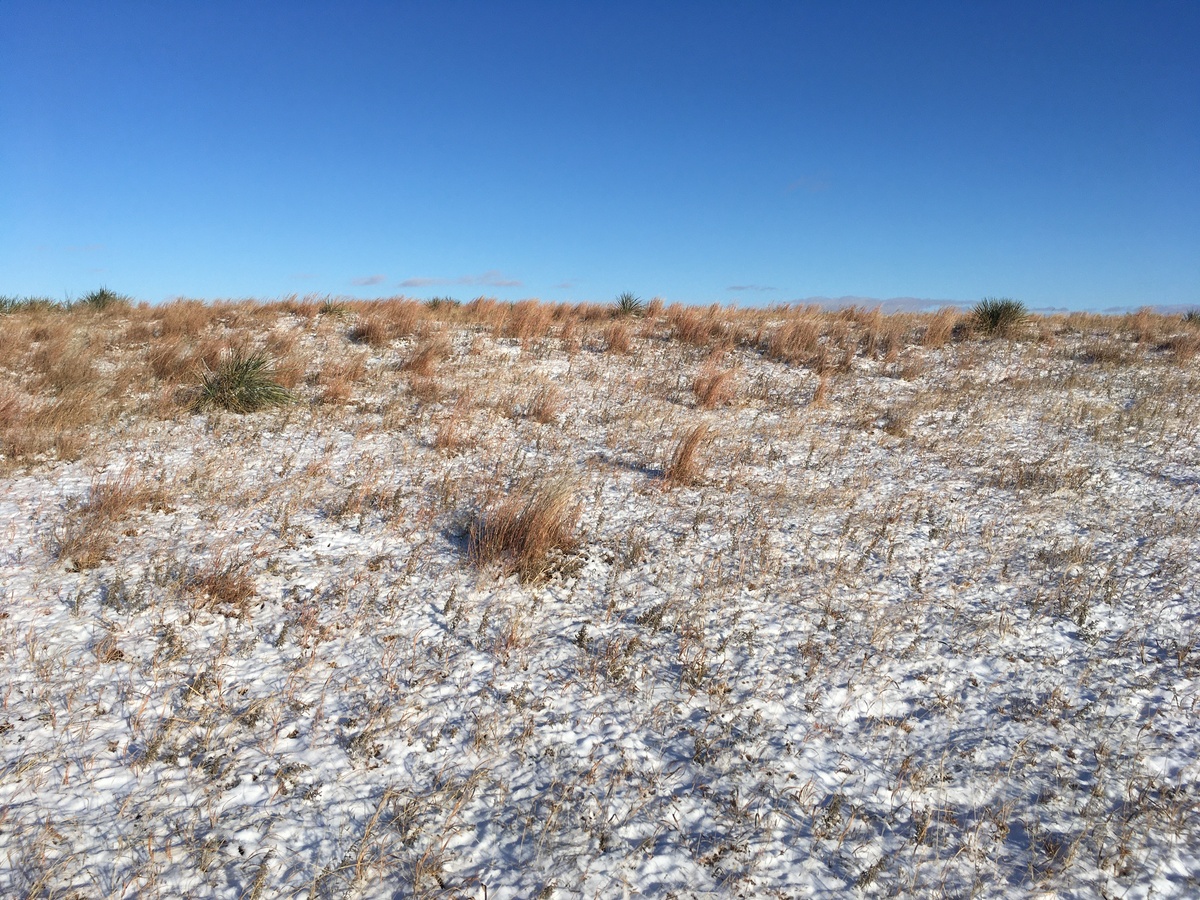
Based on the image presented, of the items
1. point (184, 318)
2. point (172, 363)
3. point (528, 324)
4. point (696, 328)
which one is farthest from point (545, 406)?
point (184, 318)

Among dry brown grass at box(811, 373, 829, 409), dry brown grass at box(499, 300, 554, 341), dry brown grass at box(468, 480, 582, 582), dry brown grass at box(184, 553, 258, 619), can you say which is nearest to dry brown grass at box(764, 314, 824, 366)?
dry brown grass at box(811, 373, 829, 409)

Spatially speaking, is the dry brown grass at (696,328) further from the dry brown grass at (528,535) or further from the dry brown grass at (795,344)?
the dry brown grass at (528,535)

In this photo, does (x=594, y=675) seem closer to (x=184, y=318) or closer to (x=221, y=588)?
(x=221, y=588)

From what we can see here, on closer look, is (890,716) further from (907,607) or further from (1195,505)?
(1195,505)

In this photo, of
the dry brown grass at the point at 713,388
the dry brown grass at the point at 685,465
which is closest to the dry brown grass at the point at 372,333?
the dry brown grass at the point at 713,388

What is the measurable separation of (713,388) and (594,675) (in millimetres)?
6603

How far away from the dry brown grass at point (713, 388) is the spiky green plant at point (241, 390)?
5.72 meters

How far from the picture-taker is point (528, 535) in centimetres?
509

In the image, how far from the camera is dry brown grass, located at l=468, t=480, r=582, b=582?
16.4ft

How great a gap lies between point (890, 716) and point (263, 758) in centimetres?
337

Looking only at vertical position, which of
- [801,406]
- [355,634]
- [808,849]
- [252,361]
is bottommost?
[808,849]

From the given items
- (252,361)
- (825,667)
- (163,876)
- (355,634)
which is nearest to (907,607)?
(825,667)

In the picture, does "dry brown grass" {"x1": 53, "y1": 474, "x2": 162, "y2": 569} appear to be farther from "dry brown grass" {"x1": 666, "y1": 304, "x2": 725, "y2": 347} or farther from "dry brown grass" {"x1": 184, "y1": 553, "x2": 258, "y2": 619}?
"dry brown grass" {"x1": 666, "y1": 304, "x2": 725, "y2": 347}

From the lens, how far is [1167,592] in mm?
5031
